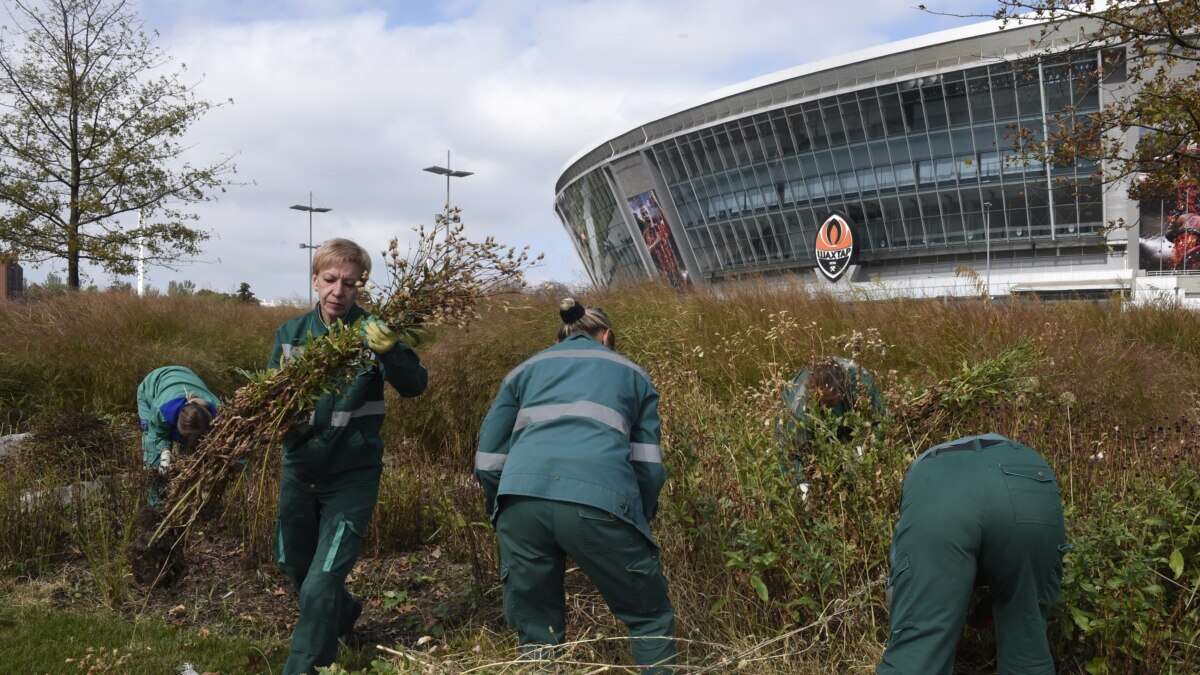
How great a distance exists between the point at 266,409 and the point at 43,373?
24.7ft

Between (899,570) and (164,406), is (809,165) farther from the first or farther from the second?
(899,570)

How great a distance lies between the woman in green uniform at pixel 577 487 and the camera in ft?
9.62

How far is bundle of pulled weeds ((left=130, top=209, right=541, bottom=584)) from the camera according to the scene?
3592mm

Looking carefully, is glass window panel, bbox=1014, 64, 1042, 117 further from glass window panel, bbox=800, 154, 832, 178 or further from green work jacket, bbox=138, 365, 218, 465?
green work jacket, bbox=138, 365, 218, 465

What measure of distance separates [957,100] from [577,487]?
42674 mm

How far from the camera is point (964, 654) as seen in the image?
3.50m

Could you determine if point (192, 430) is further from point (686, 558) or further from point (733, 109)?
point (733, 109)

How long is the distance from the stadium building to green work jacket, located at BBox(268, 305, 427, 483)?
117ft

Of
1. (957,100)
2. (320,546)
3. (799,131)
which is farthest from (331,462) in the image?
(799,131)

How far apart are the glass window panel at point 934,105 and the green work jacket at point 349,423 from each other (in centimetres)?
4215

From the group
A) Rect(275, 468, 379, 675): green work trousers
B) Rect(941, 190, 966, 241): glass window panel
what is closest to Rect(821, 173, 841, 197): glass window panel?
Rect(941, 190, 966, 241): glass window panel

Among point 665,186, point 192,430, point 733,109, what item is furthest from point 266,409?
point 665,186

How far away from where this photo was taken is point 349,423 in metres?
3.62

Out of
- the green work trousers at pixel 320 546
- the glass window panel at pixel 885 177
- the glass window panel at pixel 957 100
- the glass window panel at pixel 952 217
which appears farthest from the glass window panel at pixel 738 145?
the green work trousers at pixel 320 546
